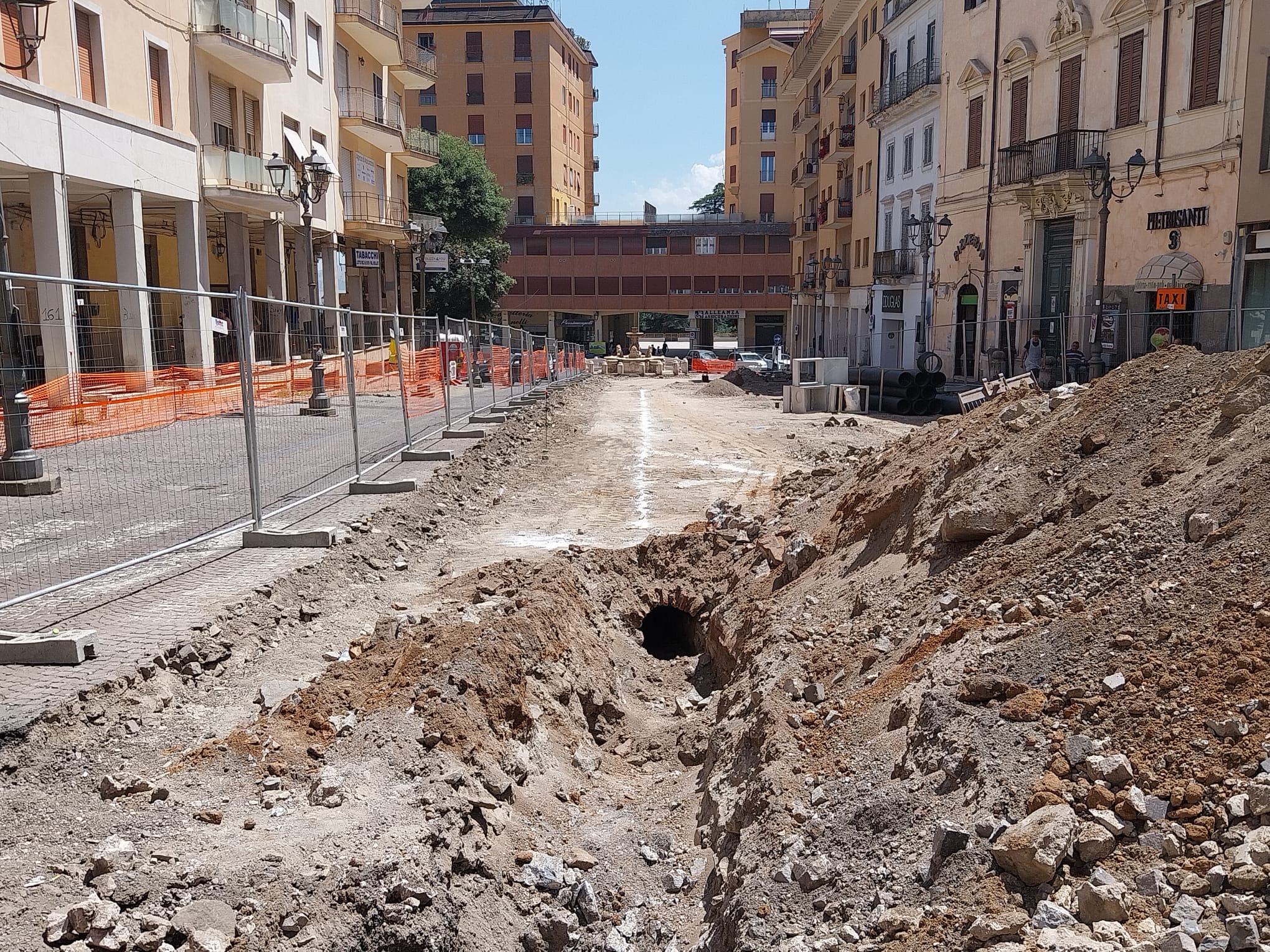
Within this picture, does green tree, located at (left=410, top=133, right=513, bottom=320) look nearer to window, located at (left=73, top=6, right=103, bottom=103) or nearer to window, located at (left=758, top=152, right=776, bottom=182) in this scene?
window, located at (left=758, top=152, right=776, bottom=182)

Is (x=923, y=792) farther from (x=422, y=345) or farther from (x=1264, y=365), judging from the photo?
(x=422, y=345)

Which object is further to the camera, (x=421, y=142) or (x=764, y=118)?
(x=764, y=118)

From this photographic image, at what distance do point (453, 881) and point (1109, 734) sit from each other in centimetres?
270

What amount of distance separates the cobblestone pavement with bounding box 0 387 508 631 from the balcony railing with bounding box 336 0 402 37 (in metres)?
25.6

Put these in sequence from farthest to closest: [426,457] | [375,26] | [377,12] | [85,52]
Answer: [377,12] → [375,26] → [85,52] → [426,457]

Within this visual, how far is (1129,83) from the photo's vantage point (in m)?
22.4

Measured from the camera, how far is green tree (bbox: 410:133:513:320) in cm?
4797

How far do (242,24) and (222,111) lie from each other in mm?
1987

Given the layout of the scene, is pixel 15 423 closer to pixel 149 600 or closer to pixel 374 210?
pixel 149 600

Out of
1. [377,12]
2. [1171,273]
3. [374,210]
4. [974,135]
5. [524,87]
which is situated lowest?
[1171,273]

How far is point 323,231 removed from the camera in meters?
29.2

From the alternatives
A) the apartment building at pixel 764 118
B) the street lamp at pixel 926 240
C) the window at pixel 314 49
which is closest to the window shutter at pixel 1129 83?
the street lamp at pixel 926 240

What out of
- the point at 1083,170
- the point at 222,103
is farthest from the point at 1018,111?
the point at 222,103

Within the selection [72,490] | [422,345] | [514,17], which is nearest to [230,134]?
[422,345]
